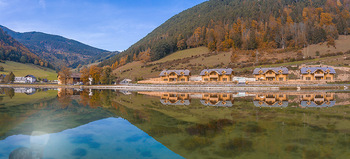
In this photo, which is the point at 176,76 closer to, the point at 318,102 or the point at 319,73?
the point at 319,73

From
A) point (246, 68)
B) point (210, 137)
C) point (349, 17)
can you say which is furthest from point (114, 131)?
point (349, 17)

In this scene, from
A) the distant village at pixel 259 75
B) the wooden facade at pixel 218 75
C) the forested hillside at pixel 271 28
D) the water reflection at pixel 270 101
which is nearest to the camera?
the water reflection at pixel 270 101

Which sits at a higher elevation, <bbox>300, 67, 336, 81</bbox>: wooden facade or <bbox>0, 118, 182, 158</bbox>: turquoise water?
<bbox>300, 67, 336, 81</bbox>: wooden facade

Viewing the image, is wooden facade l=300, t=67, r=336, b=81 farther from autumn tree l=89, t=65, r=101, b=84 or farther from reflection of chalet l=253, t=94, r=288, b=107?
autumn tree l=89, t=65, r=101, b=84

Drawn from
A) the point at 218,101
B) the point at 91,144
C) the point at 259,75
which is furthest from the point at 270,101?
the point at 259,75

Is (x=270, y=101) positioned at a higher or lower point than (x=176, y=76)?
lower

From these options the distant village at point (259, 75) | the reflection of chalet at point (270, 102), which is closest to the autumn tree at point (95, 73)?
the distant village at point (259, 75)

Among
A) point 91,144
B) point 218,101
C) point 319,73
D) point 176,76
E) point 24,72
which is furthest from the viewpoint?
point 24,72

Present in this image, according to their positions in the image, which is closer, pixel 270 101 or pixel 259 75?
pixel 270 101

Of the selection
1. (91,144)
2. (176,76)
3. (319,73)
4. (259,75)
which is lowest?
(91,144)

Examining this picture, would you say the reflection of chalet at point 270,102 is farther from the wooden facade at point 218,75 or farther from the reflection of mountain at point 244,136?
the wooden facade at point 218,75

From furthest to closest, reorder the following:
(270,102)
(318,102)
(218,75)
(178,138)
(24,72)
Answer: (24,72), (218,75), (270,102), (318,102), (178,138)

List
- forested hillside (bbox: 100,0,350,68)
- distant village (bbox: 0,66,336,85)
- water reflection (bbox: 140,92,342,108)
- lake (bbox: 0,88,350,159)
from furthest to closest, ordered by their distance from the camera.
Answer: forested hillside (bbox: 100,0,350,68)
distant village (bbox: 0,66,336,85)
water reflection (bbox: 140,92,342,108)
lake (bbox: 0,88,350,159)

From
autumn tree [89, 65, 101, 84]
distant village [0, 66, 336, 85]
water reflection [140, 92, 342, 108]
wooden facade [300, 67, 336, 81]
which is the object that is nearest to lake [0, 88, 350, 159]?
water reflection [140, 92, 342, 108]
